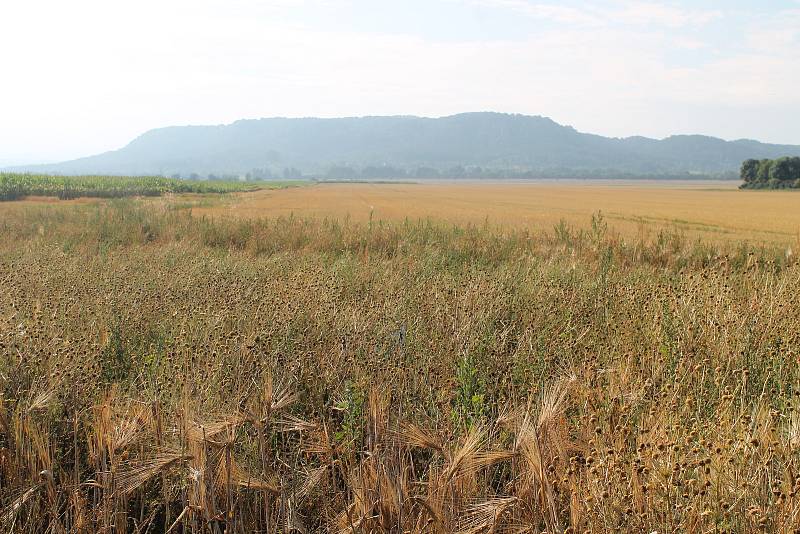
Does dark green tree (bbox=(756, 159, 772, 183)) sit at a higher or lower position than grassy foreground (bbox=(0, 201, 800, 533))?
lower

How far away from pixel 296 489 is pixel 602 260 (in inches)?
367

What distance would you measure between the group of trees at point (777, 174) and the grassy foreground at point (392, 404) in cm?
8944

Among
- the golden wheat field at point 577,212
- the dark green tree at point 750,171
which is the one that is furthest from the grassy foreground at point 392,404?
the dark green tree at point 750,171

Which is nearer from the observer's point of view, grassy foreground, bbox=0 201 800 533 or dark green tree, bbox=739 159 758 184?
grassy foreground, bbox=0 201 800 533

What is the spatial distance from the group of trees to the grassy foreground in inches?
3521

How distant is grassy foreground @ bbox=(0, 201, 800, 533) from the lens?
3043mm

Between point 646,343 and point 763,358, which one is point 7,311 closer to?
point 646,343

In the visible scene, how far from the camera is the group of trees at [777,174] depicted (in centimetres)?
8338

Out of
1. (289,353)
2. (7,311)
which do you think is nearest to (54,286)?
(7,311)

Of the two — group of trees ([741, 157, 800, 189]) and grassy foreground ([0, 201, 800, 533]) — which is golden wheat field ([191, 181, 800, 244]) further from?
group of trees ([741, 157, 800, 189])

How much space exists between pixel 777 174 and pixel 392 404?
9754 centimetres

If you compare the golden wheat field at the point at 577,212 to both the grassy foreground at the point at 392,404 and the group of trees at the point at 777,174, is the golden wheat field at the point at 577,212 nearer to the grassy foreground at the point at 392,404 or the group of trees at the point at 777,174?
the grassy foreground at the point at 392,404

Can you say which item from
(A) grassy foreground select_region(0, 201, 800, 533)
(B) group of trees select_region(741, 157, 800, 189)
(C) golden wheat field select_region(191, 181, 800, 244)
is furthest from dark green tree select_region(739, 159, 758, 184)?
(A) grassy foreground select_region(0, 201, 800, 533)

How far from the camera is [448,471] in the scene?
2869mm
